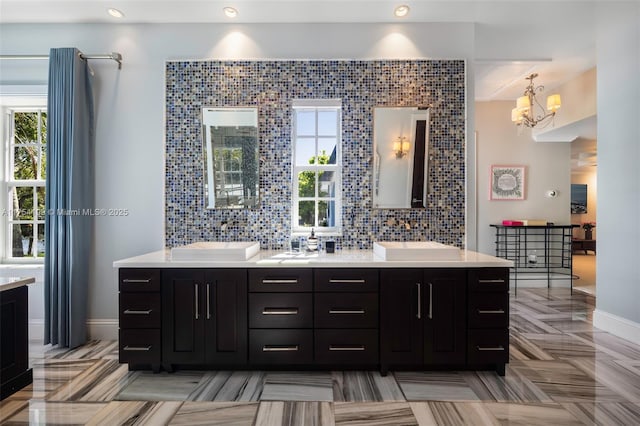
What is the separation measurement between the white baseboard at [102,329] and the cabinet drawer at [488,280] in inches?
125

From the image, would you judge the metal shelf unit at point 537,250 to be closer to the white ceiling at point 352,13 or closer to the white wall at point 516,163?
the white wall at point 516,163

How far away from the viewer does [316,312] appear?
7.63ft

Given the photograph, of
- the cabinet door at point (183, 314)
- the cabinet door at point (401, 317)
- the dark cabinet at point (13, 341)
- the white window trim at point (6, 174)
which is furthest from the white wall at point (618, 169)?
the white window trim at point (6, 174)

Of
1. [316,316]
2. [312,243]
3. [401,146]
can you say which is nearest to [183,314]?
[316,316]

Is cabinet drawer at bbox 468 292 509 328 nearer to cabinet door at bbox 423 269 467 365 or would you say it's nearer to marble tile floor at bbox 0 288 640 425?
cabinet door at bbox 423 269 467 365

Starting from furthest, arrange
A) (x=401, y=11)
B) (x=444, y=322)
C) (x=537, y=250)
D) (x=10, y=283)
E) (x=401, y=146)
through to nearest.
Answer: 1. (x=537, y=250)
2. (x=401, y=146)
3. (x=401, y=11)
4. (x=444, y=322)
5. (x=10, y=283)

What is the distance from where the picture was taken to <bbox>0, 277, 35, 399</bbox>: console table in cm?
206

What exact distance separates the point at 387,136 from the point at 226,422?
8.30 ft

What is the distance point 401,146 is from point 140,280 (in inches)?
96.0

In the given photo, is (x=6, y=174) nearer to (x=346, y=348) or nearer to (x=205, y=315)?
(x=205, y=315)

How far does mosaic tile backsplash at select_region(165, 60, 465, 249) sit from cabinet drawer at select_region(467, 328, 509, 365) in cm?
91

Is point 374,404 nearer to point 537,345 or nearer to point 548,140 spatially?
point 537,345

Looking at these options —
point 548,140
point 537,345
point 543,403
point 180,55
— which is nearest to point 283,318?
point 543,403

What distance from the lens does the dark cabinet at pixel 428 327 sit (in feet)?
7.59
